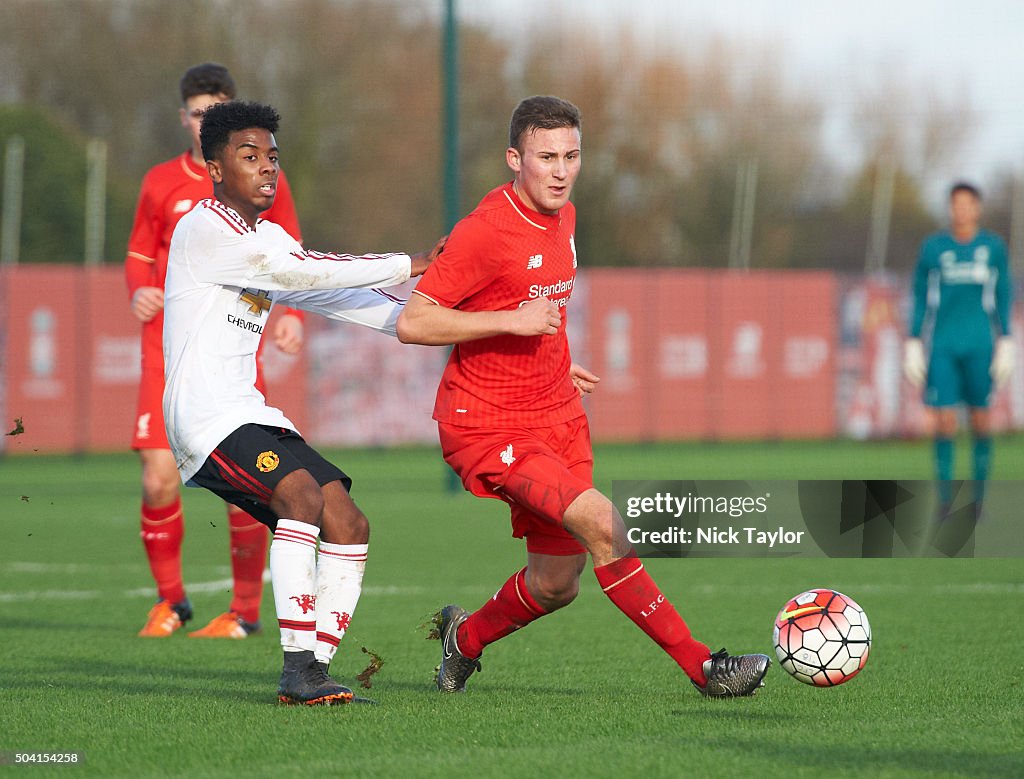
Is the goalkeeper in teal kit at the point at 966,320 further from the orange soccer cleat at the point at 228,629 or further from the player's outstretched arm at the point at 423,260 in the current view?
the player's outstretched arm at the point at 423,260

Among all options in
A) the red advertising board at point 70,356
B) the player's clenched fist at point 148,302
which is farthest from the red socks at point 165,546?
the red advertising board at point 70,356

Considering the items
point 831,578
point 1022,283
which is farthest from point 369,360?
point 831,578

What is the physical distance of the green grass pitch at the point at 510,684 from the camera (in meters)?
4.19

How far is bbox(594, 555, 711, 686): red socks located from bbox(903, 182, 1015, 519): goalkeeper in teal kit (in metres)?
7.23

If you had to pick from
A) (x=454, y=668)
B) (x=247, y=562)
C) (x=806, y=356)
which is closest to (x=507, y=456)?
(x=454, y=668)

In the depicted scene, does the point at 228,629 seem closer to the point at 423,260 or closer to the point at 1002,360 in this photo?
the point at 423,260

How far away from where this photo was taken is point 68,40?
101 ft

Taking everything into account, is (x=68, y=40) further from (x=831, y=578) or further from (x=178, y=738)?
(x=178, y=738)

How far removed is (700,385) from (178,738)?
2077cm

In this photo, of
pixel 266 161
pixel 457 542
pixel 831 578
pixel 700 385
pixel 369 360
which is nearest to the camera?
pixel 266 161

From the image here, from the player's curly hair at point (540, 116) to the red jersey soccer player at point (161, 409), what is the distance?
2.20 m

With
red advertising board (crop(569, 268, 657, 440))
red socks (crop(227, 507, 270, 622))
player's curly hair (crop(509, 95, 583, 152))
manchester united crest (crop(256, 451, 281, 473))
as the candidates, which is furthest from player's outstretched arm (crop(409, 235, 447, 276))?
red advertising board (crop(569, 268, 657, 440))

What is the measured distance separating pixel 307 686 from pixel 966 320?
8.32 m

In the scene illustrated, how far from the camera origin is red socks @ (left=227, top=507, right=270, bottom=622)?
732 centimetres
